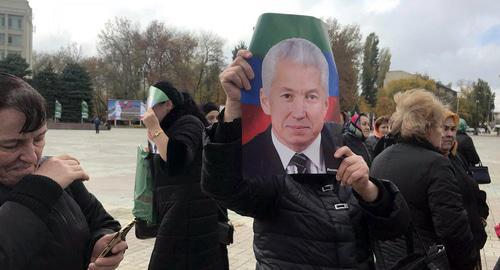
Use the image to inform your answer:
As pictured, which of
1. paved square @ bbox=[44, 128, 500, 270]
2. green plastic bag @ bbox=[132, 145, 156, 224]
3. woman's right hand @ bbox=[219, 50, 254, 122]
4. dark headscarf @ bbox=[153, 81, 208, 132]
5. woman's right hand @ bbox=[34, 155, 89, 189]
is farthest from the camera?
paved square @ bbox=[44, 128, 500, 270]

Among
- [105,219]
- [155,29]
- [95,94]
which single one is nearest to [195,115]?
[105,219]

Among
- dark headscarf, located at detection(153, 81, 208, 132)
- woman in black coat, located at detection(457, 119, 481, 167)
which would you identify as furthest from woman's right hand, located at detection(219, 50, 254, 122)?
woman in black coat, located at detection(457, 119, 481, 167)

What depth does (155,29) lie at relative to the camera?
57.9 metres

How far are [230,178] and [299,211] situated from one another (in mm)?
288

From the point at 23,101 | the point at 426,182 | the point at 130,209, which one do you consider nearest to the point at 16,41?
the point at 130,209

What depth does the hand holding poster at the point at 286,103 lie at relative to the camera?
1.75 meters

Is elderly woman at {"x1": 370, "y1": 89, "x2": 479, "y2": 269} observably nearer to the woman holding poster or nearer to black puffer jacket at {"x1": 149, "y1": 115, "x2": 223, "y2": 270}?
the woman holding poster

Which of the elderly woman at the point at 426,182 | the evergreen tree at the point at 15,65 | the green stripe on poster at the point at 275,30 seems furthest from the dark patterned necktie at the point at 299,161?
the evergreen tree at the point at 15,65

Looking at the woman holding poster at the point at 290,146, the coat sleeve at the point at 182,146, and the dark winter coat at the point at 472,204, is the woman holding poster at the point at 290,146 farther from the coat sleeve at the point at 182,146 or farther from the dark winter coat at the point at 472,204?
the dark winter coat at the point at 472,204

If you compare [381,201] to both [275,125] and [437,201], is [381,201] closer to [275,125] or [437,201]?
[275,125]

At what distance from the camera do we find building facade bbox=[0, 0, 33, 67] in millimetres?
99500

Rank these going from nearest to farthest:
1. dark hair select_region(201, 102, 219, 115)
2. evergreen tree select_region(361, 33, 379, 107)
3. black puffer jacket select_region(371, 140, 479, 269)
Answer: black puffer jacket select_region(371, 140, 479, 269)
dark hair select_region(201, 102, 219, 115)
evergreen tree select_region(361, 33, 379, 107)

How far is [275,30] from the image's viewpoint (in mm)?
1741

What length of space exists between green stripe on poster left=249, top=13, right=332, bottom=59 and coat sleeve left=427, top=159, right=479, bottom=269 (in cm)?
148
